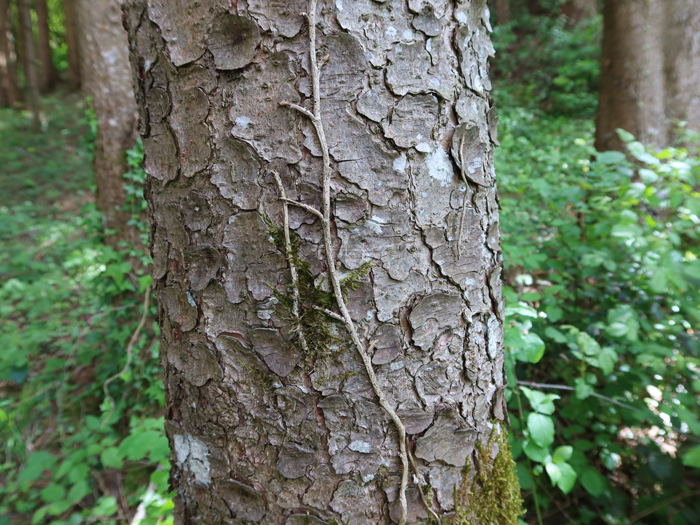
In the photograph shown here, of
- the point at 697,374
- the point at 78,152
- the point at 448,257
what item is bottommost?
the point at 697,374

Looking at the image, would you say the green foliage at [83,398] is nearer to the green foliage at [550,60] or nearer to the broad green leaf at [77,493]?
the broad green leaf at [77,493]

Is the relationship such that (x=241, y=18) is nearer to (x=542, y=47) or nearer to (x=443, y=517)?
(x=443, y=517)

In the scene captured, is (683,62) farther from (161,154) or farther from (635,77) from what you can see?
(161,154)

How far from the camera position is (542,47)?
8930 millimetres

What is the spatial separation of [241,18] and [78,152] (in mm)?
11235

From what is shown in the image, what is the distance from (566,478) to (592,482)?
443mm

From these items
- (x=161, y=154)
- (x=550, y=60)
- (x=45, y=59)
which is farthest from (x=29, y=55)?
(x=161, y=154)

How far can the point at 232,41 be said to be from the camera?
2.54 feet

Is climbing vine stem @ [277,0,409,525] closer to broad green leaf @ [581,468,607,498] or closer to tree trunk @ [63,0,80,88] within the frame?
broad green leaf @ [581,468,607,498]

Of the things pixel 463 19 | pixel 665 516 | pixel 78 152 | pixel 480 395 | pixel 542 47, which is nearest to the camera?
pixel 463 19

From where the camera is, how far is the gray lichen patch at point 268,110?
0.78 meters

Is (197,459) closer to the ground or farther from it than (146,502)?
farther from it

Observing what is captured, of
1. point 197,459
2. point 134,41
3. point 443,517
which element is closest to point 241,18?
point 134,41

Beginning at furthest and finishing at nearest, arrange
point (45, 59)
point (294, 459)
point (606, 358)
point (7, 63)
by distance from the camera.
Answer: point (45, 59) < point (7, 63) < point (606, 358) < point (294, 459)
